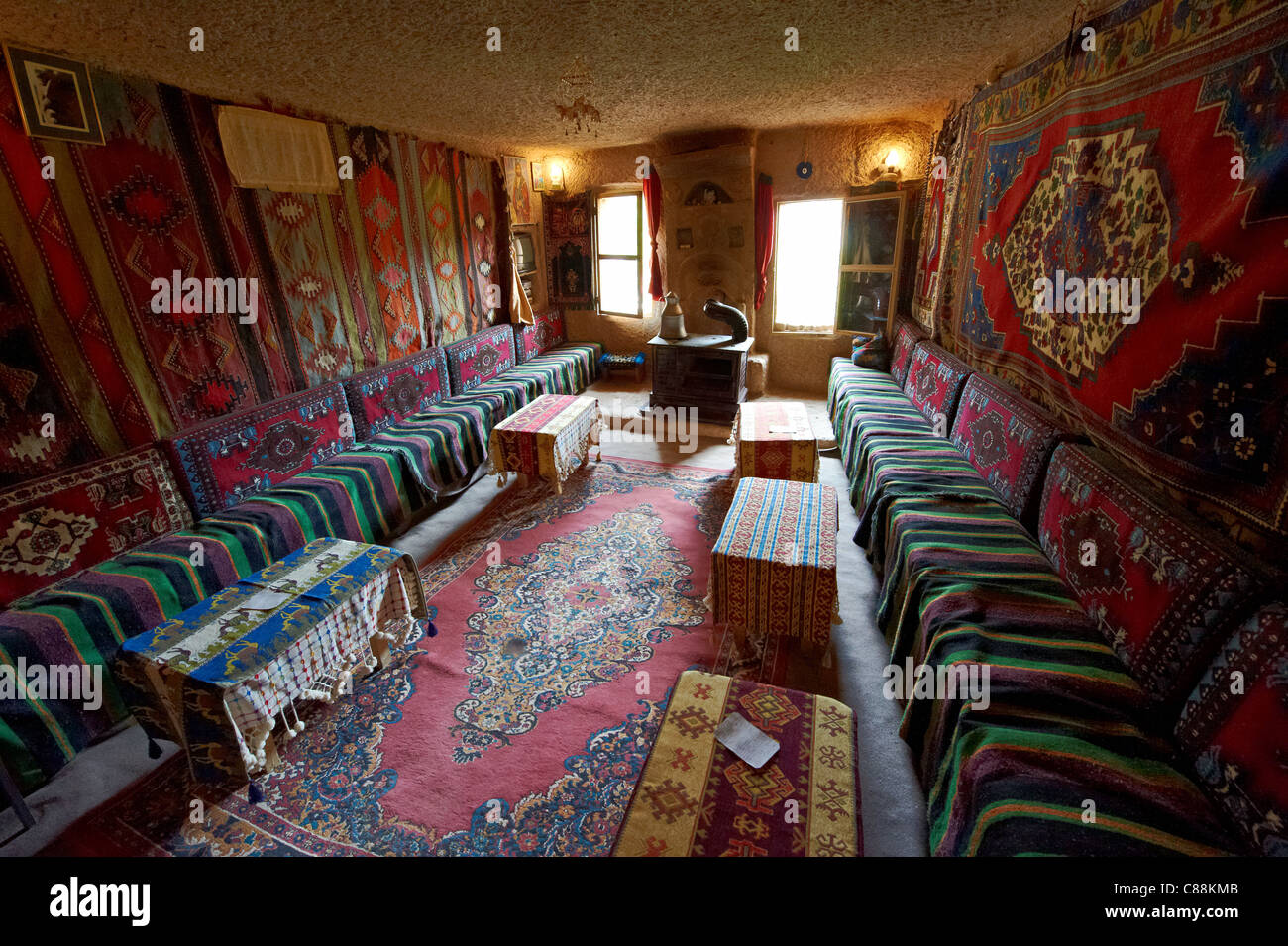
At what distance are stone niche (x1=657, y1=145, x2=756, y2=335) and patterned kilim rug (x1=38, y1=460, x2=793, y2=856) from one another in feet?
11.7

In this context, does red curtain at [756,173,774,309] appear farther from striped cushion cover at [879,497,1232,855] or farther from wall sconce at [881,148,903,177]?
striped cushion cover at [879,497,1232,855]

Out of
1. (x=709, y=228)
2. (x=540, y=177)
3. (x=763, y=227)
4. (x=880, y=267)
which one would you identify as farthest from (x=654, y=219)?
(x=880, y=267)

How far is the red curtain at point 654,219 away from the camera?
6188 mm

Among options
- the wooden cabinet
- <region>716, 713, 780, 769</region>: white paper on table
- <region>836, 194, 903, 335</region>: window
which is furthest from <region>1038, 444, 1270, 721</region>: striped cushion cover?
<region>836, 194, 903, 335</region>: window

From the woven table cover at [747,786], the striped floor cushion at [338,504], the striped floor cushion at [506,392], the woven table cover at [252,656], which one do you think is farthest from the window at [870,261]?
the woven table cover at [252,656]

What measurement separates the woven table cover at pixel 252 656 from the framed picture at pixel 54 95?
2263 mm

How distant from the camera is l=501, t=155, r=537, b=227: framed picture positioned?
6055 millimetres

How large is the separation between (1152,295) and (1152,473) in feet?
2.05

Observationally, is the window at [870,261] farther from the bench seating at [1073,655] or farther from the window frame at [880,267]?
the bench seating at [1073,655]

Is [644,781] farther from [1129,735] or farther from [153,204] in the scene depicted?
[153,204]

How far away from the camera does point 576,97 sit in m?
3.89

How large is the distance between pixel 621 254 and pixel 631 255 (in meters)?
0.14

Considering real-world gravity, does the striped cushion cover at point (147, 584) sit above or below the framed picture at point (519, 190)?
below

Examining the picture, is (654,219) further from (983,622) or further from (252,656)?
(252,656)
